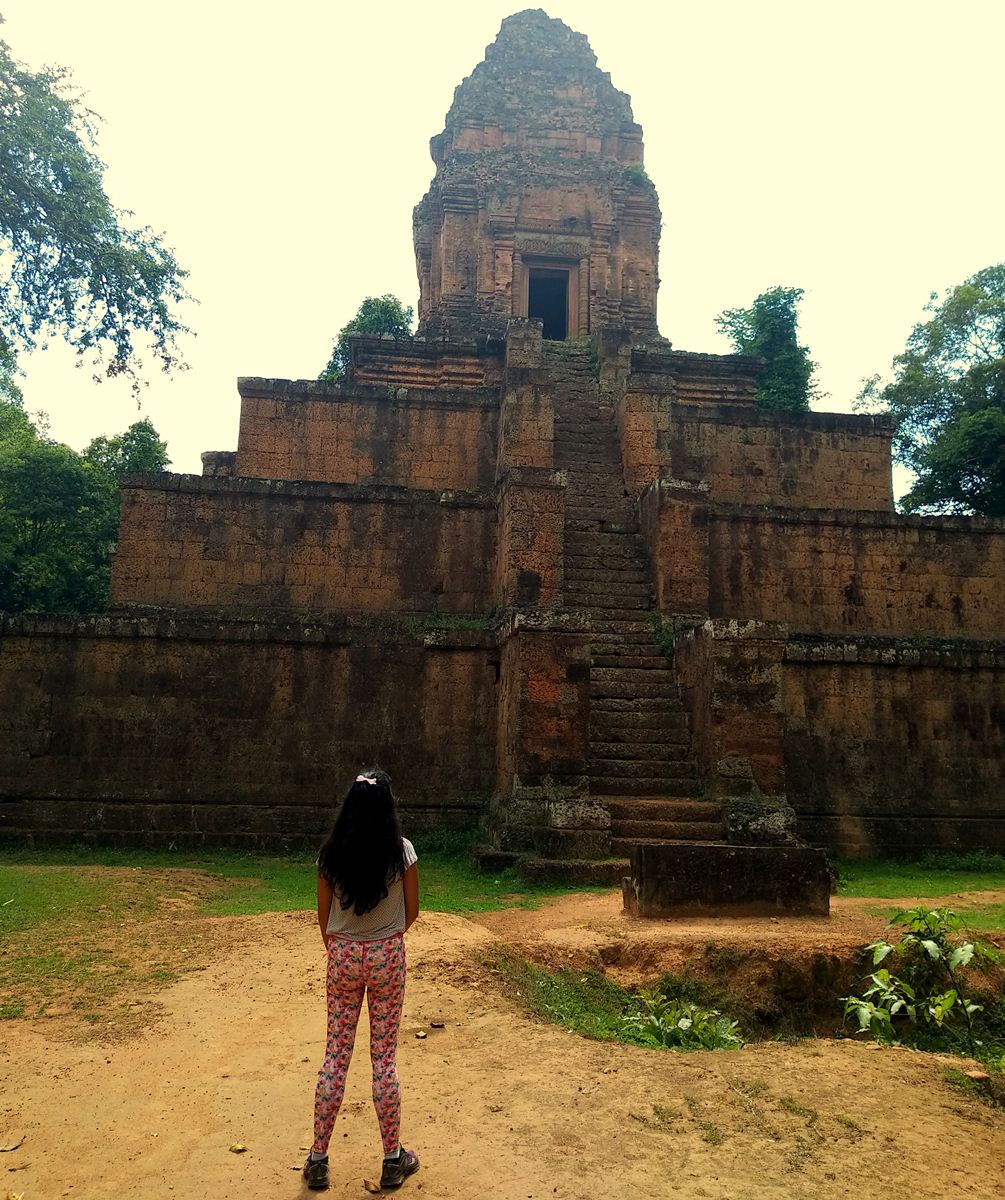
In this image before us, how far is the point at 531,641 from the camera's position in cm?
1060

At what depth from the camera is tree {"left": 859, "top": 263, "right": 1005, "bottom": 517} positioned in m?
21.7

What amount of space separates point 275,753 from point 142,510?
426cm

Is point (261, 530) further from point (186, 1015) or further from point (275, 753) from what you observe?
point (186, 1015)

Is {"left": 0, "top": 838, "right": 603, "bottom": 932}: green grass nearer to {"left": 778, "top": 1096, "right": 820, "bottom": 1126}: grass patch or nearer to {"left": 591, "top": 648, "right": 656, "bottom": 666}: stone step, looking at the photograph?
{"left": 591, "top": 648, "right": 656, "bottom": 666}: stone step

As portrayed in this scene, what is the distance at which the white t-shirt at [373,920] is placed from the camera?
3.80 meters

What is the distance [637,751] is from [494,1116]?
7.08 m

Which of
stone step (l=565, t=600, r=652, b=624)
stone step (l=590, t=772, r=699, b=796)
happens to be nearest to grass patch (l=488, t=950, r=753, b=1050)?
stone step (l=590, t=772, r=699, b=796)

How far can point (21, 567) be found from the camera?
61.0ft

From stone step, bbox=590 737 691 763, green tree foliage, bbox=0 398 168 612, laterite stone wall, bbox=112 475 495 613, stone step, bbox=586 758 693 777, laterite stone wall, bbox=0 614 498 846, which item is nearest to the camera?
Answer: stone step, bbox=586 758 693 777

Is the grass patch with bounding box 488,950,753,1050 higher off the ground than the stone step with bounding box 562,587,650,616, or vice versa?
the stone step with bounding box 562,587,650,616

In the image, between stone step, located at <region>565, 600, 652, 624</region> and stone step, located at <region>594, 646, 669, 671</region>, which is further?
stone step, located at <region>565, 600, 652, 624</region>

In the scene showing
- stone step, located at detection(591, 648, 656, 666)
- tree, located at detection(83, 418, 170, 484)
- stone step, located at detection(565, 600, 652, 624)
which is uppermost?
Answer: tree, located at detection(83, 418, 170, 484)

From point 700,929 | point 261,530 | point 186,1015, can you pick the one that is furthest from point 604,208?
point 186,1015

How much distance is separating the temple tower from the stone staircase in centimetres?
599
